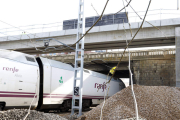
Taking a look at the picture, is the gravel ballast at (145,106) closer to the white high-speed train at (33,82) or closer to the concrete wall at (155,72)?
the white high-speed train at (33,82)

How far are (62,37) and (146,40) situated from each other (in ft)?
31.5

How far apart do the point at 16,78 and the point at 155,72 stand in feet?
64.0

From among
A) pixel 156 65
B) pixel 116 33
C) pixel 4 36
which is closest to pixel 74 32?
pixel 116 33

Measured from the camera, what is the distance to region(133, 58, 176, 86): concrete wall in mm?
23766

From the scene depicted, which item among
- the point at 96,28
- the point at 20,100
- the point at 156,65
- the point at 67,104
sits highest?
the point at 96,28

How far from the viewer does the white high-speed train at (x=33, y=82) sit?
934 centimetres

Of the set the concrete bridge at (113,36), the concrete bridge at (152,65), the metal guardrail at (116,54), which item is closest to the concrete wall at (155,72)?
the concrete bridge at (152,65)

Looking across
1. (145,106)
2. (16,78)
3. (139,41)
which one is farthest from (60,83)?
(139,41)

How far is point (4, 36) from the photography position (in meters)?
24.7

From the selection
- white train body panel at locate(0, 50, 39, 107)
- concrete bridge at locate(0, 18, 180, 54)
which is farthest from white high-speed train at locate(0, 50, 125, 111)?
concrete bridge at locate(0, 18, 180, 54)

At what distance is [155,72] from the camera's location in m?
24.8

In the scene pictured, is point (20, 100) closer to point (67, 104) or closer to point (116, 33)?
point (67, 104)

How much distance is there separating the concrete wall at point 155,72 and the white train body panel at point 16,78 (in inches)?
700

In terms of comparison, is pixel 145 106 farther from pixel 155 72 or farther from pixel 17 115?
pixel 155 72
